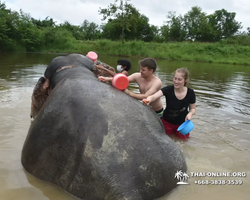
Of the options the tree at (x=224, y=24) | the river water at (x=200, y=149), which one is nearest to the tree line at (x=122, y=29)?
the tree at (x=224, y=24)

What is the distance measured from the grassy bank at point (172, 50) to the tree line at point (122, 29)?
2.40m

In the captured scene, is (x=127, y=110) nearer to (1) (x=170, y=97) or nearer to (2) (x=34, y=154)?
(2) (x=34, y=154)

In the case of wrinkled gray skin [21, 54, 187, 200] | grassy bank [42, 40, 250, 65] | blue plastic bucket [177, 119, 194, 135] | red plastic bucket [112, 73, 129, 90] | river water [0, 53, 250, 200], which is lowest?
grassy bank [42, 40, 250, 65]

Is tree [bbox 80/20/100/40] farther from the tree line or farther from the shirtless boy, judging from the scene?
the shirtless boy

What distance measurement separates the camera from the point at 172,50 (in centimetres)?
3378

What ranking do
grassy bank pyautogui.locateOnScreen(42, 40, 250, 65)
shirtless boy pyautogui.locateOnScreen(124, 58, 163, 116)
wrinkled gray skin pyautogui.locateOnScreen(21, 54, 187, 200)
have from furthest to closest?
1. grassy bank pyautogui.locateOnScreen(42, 40, 250, 65)
2. shirtless boy pyautogui.locateOnScreen(124, 58, 163, 116)
3. wrinkled gray skin pyautogui.locateOnScreen(21, 54, 187, 200)

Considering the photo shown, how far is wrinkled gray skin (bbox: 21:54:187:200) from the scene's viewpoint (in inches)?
83.2

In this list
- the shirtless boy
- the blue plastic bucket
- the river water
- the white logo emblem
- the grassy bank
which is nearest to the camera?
the white logo emblem

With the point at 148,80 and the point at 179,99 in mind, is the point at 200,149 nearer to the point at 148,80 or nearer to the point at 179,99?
the point at 179,99

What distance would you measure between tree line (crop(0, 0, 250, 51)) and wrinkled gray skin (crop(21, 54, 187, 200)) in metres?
32.6

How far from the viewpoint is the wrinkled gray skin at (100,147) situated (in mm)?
2113

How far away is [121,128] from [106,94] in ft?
1.47

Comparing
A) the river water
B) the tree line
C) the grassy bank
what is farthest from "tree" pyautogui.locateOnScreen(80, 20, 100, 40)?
the river water

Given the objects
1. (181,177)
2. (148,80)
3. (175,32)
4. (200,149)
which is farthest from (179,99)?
(175,32)
